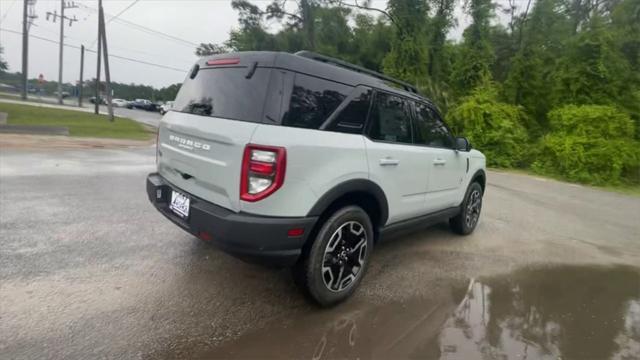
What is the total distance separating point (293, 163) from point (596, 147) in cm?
1194

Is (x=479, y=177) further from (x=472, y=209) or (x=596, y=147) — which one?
(x=596, y=147)

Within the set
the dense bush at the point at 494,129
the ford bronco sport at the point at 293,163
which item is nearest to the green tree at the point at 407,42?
the dense bush at the point at 494,129

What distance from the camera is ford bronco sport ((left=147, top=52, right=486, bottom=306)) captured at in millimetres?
2365

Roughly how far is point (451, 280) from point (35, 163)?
27.4 feet

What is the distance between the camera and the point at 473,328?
275 centimetres

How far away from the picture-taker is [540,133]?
14297mm

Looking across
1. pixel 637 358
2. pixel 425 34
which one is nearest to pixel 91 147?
pixel 637 358

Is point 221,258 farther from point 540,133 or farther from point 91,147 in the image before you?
point 540,133

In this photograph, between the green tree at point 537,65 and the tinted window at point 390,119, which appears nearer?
the tinted window at point 390,119

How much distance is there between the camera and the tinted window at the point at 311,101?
8.18ft

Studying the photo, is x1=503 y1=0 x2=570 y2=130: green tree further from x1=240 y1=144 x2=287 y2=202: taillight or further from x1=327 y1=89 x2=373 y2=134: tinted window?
x1=240 y1=144 x2=287 y2=202: taillight

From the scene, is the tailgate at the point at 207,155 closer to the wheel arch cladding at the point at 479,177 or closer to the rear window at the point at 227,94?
the rear window at the point at 227,94

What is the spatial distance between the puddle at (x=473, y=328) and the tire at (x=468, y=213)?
49.9 inches

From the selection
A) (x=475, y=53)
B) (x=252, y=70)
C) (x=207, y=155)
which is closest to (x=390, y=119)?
(x=252, y=70)
